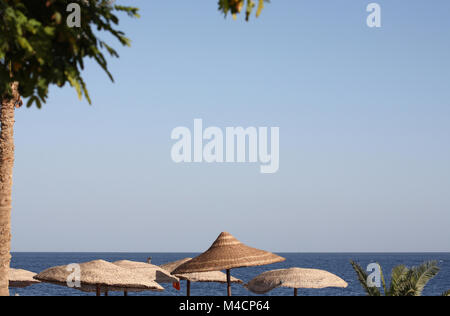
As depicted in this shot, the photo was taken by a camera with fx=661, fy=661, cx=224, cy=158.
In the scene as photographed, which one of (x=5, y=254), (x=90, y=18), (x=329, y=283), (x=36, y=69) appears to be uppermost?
(x=90, y=18)

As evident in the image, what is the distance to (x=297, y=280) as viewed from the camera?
2055cm

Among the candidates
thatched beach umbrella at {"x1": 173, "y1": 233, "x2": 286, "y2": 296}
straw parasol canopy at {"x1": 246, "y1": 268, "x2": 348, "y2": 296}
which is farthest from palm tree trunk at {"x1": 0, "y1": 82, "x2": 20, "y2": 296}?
straw parasol canopy at {"x1": 246, "y1": 268, "x2": 348, "y2": 296}

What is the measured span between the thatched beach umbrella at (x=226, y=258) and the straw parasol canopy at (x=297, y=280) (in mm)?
2161

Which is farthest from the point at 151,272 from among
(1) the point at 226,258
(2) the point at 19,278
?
(2) the point at 19,278

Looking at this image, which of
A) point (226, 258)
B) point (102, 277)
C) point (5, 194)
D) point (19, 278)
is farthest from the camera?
point (19, 278)

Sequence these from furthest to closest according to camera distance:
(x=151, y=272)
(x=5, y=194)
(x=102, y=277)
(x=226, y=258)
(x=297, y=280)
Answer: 1. (x=151, y=272)
2. (x=297, y=280)
3. (x=226, y=258)
4. (x=102, y=277)
5. (x=5, y=194)

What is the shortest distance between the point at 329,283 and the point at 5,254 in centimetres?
971

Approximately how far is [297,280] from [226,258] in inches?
137

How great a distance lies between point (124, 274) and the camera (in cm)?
1830

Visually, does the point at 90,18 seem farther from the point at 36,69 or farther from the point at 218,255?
the point at 218,255

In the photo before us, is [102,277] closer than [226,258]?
Yes

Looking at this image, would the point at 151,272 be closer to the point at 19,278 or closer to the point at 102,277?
the point at 102,277

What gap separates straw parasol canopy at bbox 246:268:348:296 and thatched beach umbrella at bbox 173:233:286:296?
216cm
